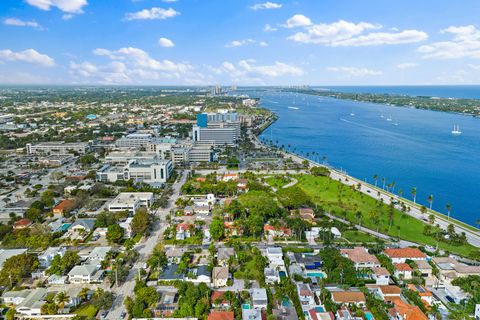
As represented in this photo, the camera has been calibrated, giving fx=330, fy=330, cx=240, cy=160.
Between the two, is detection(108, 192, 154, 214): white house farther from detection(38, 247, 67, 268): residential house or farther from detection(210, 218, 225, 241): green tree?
detection(210, 218, 225, 241): green tree

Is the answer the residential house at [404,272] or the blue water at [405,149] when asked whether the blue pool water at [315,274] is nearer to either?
the residential house at [404,272]

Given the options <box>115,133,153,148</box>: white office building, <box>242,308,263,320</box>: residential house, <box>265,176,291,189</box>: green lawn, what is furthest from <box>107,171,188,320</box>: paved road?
<box>115,133,153,148</box>: white office building

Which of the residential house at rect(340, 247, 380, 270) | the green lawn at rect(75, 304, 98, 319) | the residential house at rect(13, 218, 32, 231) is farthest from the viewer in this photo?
the residential house at rect(13, 218, 32, 231)

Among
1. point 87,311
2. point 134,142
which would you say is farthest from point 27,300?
point 134,142

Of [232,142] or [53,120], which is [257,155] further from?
[53,120]

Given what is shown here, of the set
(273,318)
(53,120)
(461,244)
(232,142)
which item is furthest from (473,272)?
(53,120)

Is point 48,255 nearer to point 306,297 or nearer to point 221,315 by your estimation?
point 221,315

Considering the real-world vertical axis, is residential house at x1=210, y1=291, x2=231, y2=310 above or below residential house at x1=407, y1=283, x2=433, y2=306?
below

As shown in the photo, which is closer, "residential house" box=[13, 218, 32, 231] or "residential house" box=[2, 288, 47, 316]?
"residential house" box=[2, 288, 47, 316]
